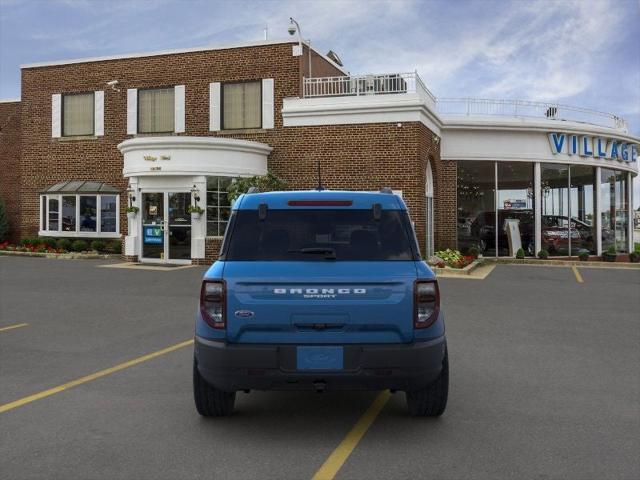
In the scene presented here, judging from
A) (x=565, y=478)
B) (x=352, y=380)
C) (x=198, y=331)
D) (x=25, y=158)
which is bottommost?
(x=565, y=478)

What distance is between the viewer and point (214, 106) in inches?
882

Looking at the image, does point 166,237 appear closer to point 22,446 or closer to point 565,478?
point 22,446

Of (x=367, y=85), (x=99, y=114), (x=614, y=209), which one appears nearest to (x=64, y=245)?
(x=99, y=114)

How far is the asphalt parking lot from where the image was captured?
3967 mm

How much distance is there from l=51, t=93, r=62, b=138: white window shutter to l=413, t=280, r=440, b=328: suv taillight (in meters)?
23.9

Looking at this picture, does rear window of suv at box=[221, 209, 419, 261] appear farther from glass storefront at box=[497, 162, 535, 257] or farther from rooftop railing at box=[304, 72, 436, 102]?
glass storefront at box=[497, 162, 535, 257]

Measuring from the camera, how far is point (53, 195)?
2398 cm

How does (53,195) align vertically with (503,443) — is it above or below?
above

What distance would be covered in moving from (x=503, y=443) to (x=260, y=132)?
725 inches

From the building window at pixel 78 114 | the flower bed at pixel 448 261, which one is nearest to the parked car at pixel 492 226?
the flower bed at pixel 448 261

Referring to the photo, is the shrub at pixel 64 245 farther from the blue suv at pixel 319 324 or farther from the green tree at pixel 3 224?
the blue suv at pixel 319 324

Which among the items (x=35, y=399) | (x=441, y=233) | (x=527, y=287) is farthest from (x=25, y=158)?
(x=35, y=399)

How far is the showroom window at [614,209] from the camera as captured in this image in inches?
996

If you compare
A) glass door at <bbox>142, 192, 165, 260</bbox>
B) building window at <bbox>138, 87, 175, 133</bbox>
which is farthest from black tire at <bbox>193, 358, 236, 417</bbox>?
building window at <bbox>138, 87, 175, 133</bbox>
